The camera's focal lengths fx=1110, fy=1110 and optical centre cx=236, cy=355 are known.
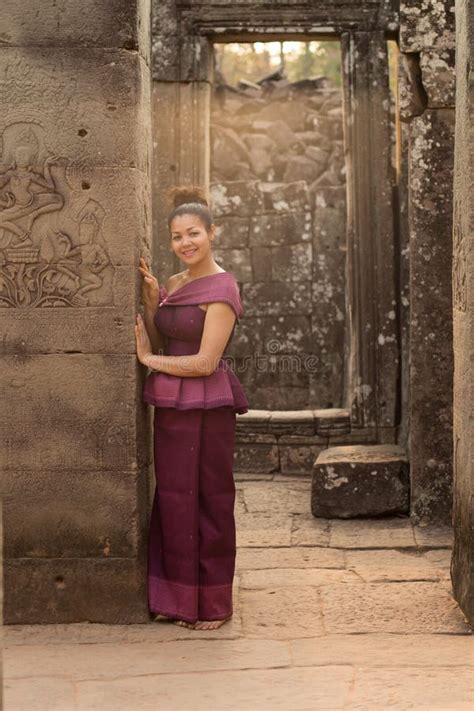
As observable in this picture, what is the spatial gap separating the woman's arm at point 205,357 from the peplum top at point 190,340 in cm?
5

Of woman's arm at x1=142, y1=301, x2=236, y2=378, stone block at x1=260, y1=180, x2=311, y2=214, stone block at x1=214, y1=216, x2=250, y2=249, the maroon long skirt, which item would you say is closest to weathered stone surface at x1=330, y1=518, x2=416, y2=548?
the maroon long skirt

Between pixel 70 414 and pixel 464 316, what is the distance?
6.16 ft

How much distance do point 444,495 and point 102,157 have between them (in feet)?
12.0

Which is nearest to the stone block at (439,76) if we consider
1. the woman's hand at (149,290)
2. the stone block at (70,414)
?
the woman's hand at (149,290)

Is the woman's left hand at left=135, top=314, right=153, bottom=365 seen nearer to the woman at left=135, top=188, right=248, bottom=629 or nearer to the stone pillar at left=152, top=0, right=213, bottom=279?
the woman at left=135, top=188, right=248, bottom=629

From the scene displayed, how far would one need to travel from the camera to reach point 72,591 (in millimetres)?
5172

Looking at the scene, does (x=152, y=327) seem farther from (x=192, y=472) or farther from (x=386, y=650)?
(x=386, y=650)

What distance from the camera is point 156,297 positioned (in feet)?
17.3

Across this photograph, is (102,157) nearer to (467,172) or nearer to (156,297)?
(156,297)

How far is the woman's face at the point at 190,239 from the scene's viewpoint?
513 cm

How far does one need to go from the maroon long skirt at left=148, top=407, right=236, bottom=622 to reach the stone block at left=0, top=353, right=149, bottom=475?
0.18 metres

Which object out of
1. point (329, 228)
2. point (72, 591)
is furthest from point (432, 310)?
point (329, 228)

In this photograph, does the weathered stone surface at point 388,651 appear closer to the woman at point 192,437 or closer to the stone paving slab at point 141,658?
the stone paving slab at point 141,658

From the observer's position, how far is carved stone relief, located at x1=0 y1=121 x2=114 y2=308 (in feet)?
16.6
